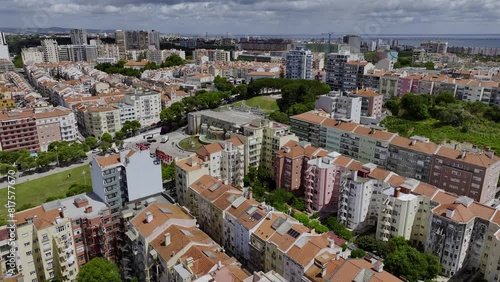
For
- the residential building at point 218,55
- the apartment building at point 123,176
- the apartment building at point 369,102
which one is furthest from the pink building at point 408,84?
the residential building at point 218,55

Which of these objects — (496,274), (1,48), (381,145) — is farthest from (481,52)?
(1,48)

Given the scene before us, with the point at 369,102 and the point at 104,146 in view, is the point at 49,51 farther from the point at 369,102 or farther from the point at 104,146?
the point at 369,102

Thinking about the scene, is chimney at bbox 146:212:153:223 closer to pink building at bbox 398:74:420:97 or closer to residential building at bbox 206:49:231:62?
pink building at bbox 398:74:420:97

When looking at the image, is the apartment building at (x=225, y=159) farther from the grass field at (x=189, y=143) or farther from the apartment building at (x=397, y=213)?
the apartment building at (x=397, y=213)

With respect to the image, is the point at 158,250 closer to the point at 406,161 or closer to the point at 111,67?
the point at 406,161

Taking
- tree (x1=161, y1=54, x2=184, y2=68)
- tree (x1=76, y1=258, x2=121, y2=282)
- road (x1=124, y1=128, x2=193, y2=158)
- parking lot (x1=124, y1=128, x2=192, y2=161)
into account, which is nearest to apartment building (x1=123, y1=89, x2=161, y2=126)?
parking lot (x1=124, y1=128, x2=192, y2=161)
